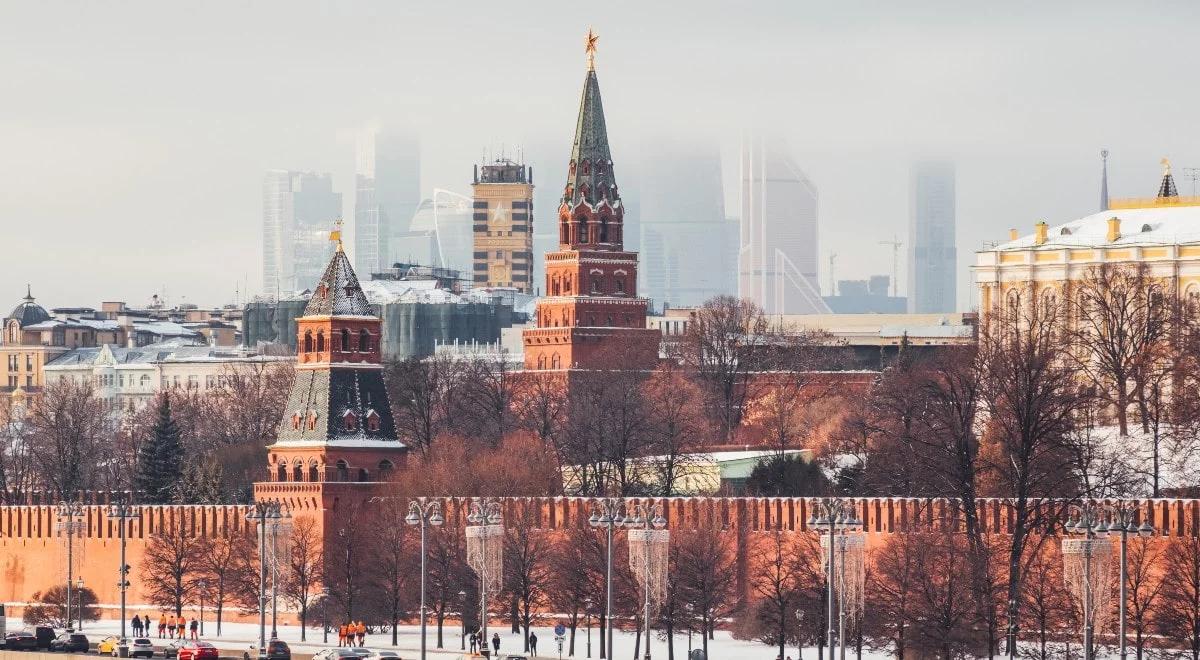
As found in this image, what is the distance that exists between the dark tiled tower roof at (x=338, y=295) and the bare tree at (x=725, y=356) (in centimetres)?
2823

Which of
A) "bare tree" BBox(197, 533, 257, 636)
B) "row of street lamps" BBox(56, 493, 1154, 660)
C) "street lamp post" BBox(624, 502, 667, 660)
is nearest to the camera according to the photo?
"row of street lamps" BBox(56, 493, 1154, 660)

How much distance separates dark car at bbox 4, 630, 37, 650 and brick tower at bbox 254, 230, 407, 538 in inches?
716

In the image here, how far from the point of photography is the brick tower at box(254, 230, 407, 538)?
5002 inches

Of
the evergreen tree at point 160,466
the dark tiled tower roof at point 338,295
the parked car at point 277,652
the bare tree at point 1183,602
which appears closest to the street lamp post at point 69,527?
the dark tiled tower roof at point 338,295

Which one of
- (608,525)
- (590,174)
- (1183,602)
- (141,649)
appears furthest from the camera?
(590,174)

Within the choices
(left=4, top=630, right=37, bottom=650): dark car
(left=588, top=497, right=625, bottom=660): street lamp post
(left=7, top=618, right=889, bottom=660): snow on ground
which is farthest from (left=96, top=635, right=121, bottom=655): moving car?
(left=588, top=497, right=625, bottom=660): street lamp post

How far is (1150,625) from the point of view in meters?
100

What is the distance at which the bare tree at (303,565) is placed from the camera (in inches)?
4825

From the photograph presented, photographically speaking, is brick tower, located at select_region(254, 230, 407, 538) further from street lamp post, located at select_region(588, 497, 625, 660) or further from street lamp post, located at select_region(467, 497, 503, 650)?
street lamp post, located at select_region(467, 497, 503, 650)

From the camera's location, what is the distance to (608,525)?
307ft

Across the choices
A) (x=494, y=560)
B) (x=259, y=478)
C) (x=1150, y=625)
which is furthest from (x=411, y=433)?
(x=1150, y=625)

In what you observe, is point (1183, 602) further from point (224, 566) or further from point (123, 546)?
point (224, 566)

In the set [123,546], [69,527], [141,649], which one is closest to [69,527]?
[69,527]

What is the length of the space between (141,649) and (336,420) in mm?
24577
